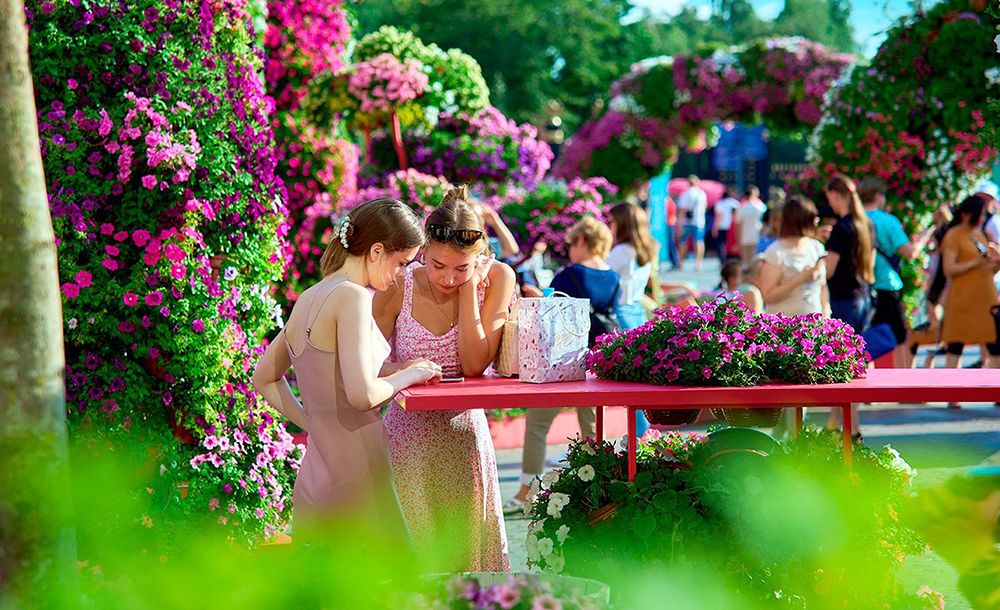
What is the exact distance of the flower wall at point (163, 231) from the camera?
17.3 feet

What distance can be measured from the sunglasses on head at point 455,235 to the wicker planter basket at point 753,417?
1.12 meters

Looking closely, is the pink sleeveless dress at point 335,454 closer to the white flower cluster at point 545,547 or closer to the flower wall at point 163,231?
the white flower cluster at point 545,547

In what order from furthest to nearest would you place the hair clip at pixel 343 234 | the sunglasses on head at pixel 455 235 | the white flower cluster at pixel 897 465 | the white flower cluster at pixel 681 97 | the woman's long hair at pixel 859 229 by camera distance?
the white flower cluster at pixel 681 97
the woman's long hair at pixel 859 229
the white flower cluster at pixel 897 465
the sunglasses on head at pixel 455 235
the hair clip at pixel 343 234

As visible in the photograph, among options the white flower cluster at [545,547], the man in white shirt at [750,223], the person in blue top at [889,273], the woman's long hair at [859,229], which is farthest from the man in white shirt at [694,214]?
the white flower cluster at [545,547]

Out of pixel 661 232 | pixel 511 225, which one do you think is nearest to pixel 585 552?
pixel 511 225

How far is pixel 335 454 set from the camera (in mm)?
3594

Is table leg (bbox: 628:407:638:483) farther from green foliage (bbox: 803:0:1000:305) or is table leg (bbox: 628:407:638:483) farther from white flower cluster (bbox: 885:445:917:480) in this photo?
green foliage (bbox: 803:0:1000:305)

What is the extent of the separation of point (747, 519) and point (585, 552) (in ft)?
1.68

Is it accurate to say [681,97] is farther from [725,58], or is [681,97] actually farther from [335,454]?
[335,454]

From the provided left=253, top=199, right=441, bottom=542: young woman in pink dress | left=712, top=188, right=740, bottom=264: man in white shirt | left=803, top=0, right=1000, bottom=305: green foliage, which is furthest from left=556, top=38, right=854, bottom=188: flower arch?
left=253, top=199, right=441, bottom=542: young woman in pink dress

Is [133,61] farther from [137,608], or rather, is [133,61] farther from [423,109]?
[423,109]

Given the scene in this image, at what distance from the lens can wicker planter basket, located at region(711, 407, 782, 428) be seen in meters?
4.47

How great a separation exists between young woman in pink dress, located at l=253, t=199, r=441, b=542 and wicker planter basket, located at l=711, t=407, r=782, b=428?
134 cm

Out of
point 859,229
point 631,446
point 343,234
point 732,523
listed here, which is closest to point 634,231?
point 859,229
